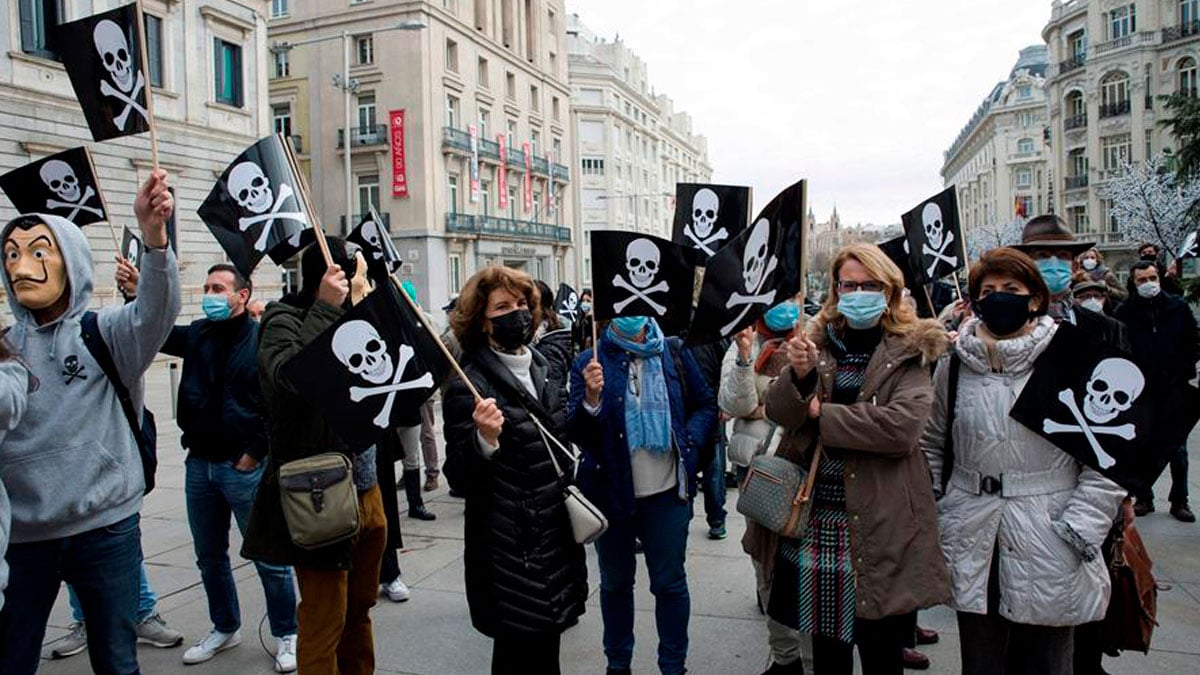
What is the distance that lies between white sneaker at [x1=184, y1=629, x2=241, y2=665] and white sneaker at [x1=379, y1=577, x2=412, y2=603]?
965 millimetres

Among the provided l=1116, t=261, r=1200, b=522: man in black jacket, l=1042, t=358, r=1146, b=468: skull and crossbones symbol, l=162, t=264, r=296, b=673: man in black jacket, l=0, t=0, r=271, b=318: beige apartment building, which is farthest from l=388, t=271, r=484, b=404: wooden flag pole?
l=0, t=0, r=271, b=318: beige apartment building

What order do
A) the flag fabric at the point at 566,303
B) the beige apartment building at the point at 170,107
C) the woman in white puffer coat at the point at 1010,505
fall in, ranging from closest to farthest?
the woman in white puffer coat at the point at 1010,505
the flag fabric at the point at 566,303
the beige apartment building at the point at 170,107

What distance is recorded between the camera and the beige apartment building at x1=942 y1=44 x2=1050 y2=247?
294ft

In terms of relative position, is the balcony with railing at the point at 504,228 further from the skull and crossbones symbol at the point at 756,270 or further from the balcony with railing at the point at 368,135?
the skull and crossbones symbol at the point at 756,270

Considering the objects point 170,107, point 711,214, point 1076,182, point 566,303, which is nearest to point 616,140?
point 1076,182

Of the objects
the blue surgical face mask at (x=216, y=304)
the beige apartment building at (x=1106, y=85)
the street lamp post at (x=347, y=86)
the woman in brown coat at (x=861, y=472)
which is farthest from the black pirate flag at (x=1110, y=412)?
the beige apartment building at (x=1106, y=85)

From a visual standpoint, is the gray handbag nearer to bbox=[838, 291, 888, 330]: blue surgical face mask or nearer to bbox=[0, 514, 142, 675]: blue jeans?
bbox=[838, 291, 888, 330]: blue surgical face mask

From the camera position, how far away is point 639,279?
422 cm

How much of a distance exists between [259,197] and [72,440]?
2060 millimetres

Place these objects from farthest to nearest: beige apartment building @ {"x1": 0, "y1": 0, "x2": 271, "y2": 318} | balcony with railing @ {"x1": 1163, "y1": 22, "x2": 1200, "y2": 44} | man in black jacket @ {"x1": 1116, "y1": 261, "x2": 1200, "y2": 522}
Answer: balcony with railing @ {"x1": 1163, "y1": 22, "x2": 1200, "y2": 44} < beige apartment building @ {"x1": 0, "y1": 0, "x2": 271, "y2": 318} < man in black jacket @ {"x1": 1116, "y1": 261, "x2": 1200, "y2": 522}

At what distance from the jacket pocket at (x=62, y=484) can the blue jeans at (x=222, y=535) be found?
4.44 feet

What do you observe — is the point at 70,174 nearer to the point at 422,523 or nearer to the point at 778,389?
the point at 422,523

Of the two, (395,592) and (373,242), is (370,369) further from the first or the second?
(373,242)

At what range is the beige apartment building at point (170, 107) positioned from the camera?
22641mm
